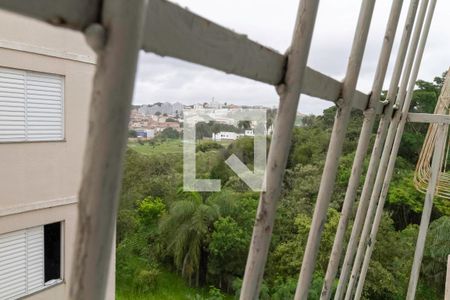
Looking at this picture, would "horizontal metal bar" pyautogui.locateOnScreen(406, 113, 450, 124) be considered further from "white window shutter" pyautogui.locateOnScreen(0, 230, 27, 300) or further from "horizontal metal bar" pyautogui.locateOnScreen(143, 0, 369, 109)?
"white window shutter" pyautogui.locateOnScreen(0, 230, 27, 300)

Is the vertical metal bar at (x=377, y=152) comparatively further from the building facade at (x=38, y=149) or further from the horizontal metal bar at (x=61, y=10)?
the horizontal metal bar at (x=61, y=10)

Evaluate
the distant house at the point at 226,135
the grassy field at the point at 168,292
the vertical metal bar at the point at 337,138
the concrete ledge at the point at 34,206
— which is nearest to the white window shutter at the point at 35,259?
the concrete ledge at the point at 34,206

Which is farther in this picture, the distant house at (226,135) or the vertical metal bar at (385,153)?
the distant house at (226,135)

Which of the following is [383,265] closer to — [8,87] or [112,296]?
[112,296]

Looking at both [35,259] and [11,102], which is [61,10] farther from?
[35,259]

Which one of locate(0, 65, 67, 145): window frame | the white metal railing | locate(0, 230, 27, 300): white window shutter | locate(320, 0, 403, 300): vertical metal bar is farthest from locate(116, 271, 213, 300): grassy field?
the white metal railing

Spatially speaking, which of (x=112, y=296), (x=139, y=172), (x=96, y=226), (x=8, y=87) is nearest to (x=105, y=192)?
(x=96, y=226)

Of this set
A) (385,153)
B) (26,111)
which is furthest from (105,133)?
(26,111)

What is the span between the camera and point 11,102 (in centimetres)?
208

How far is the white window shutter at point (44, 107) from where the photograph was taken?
7.11 feet

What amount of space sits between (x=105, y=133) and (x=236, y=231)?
6.46 metres

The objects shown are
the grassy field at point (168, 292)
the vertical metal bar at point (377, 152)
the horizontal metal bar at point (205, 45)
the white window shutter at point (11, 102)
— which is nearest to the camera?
the horizontal metal bar at point (205, 45)

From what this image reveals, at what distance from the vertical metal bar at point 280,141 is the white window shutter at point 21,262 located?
182 centimetres

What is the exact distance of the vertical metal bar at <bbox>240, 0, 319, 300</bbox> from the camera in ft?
2.51
